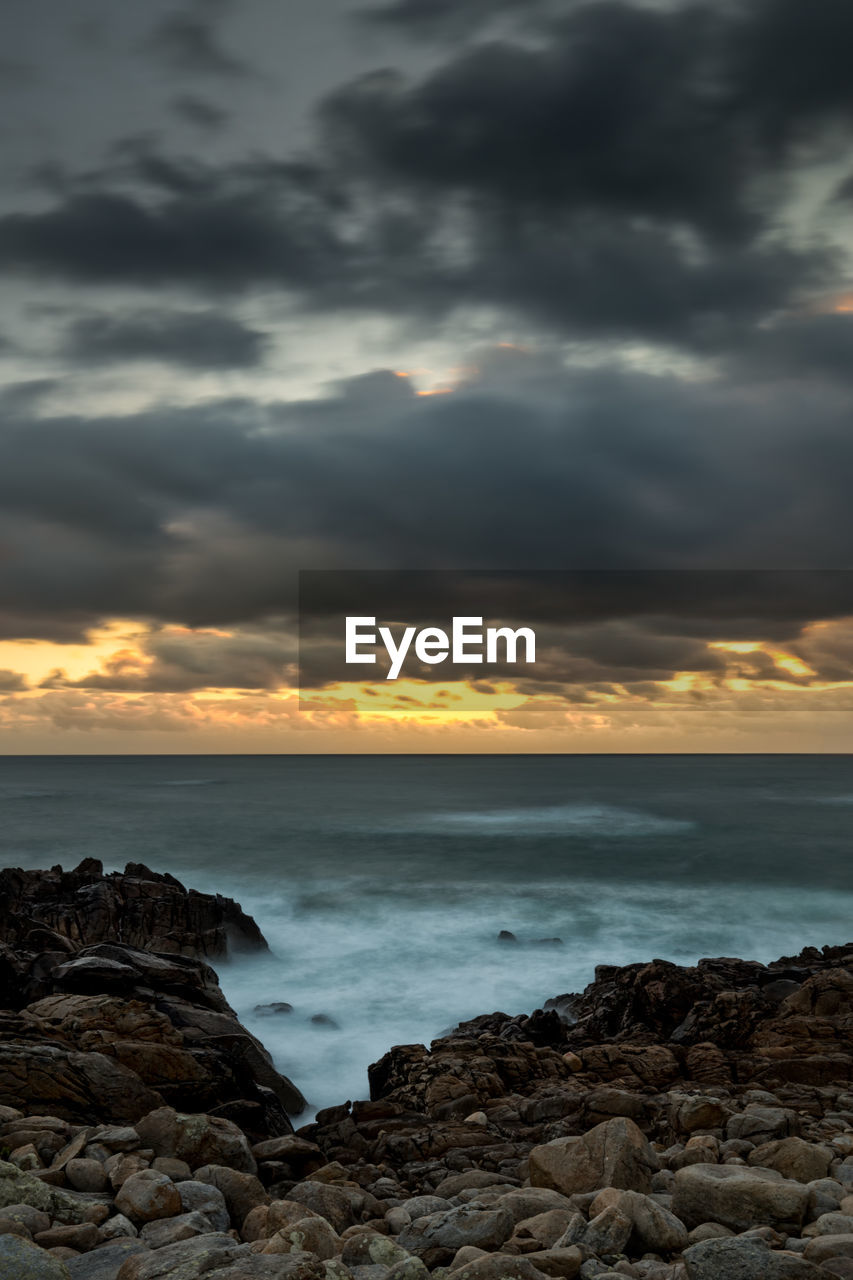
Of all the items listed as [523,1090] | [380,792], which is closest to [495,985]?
[523,1090]

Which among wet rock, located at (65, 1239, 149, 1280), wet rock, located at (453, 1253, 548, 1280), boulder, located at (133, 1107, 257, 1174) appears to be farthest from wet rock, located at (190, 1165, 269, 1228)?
wet rock, located at (453, 1253, 548, 1280)

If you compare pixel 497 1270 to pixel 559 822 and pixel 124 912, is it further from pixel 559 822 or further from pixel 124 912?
pixel 559 822

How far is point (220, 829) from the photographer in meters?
57.9

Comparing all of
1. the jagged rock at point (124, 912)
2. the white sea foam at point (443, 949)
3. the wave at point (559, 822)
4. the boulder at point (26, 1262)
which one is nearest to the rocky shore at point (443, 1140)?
the boulder at point (26, 1262)

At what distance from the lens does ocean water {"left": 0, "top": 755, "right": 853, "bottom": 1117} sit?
2134 cm

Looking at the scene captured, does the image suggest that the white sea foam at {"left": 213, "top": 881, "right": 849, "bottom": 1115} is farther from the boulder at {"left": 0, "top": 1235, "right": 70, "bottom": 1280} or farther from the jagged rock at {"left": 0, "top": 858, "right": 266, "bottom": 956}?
the boulder at {"left": 0, "top": 1235, "right": 70, "bottom": 1280}

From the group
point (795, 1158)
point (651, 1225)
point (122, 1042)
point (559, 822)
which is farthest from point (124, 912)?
point (559, 822)

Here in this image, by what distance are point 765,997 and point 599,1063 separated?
421 cm

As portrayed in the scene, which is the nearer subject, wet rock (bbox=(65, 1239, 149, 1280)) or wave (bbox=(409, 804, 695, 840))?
wet rock (bbox=(65, 1239, 149, 1280))

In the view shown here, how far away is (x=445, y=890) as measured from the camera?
120 feet

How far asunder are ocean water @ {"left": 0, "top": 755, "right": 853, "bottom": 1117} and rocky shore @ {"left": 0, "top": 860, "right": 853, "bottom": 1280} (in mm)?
4807

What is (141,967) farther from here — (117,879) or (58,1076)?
(117,879)

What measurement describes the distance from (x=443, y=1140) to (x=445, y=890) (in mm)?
26732

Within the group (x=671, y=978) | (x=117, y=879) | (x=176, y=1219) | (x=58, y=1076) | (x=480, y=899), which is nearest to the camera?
(x=176, y=1219)
